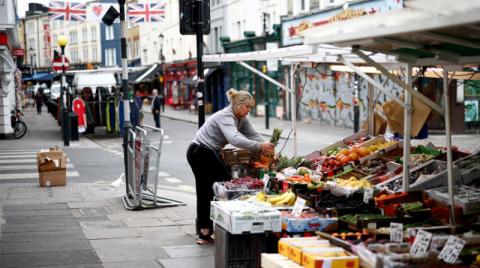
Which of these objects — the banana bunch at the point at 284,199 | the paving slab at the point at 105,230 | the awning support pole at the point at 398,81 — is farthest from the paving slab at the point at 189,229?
the awning support pole at the point at 398,81

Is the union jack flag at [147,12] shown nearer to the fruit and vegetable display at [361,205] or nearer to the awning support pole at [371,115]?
the awning support pole at [371,115]

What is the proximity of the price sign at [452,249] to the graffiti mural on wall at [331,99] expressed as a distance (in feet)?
87.8

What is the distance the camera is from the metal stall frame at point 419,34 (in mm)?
4926

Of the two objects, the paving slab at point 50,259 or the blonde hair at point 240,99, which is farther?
the blonde hair at point 240,99

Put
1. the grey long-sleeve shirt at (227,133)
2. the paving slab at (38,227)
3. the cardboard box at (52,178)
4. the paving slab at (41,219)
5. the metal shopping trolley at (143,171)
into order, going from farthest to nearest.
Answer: the cardboard box at (52,178)
the metal shopping trolley at (143,171)
the paving slab at (41,219)
the paving slab at (38,227)
the grey long-sleeve shirt at (227,133)

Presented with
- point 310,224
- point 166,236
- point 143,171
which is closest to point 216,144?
point 166,236

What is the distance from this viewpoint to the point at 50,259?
9.49 meters

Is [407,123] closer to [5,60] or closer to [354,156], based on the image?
[354,156]

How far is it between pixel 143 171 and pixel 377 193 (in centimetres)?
583

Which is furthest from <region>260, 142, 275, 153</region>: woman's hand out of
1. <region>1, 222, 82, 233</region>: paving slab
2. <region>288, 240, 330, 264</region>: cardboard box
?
<region>1, 222, 82, 233</region>: paving slab

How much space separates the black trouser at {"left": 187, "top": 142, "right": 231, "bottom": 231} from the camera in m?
10.0

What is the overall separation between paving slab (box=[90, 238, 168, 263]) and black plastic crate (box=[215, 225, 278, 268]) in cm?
206

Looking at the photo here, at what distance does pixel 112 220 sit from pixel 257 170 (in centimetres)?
309

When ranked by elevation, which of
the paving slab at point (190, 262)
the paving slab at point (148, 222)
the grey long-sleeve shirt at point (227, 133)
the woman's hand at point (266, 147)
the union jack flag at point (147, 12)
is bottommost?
the paving slab at point (148, 222)
